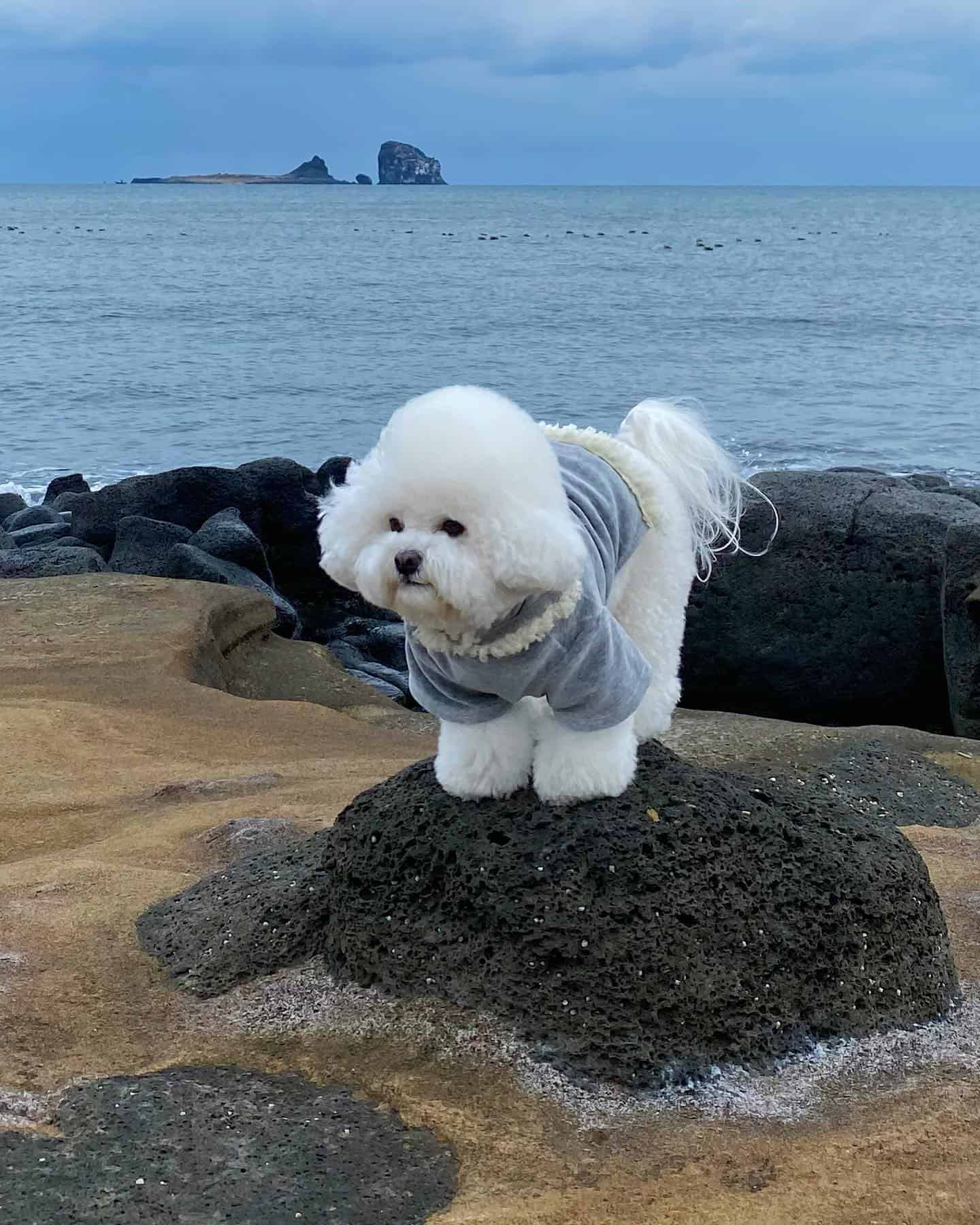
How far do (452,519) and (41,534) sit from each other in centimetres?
1125

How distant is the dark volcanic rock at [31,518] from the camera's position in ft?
48.3

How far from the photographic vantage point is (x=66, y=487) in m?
16.7

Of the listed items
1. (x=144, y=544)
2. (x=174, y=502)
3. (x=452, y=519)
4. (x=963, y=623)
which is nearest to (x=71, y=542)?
(x=174, y=502)

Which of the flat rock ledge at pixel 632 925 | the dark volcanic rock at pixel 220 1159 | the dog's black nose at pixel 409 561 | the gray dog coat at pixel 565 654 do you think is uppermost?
the dog's black nose at pixel 409 561

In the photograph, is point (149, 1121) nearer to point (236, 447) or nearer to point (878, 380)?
point (236, 447)

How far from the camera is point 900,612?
9.16 meters

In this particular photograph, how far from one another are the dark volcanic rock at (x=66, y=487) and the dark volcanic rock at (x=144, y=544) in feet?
16.0

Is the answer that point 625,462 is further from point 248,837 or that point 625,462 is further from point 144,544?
point 144,544

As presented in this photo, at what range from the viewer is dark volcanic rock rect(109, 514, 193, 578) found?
11.1 metres

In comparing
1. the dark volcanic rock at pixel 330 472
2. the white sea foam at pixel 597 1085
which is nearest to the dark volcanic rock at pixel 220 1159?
the white sea foam at pixel 597 1085

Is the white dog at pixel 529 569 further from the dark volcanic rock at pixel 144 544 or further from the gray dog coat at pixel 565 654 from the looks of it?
the dark volcanic rock at pixel 144 544

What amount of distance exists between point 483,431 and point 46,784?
3642mm

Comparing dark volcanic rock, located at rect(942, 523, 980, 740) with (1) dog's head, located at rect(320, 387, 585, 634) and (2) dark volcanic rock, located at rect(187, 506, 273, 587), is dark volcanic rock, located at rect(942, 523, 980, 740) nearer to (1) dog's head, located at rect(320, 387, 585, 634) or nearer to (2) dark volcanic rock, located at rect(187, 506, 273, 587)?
(1) dog's head, located at rect(320, 387, 585, 634)

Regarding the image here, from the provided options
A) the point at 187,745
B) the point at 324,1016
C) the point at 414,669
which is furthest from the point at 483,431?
the point at 187,745
